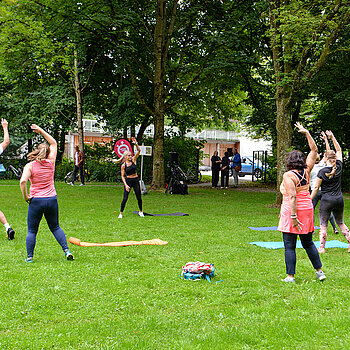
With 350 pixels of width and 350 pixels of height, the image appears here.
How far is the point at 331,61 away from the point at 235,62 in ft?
15.7

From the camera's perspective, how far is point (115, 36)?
1994 centimetres

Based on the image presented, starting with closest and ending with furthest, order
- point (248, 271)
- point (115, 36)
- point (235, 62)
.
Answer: point (248, 271) → point (235, 62) → point (115, 36)

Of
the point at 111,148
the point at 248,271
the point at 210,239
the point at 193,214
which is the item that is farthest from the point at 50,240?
the point at 111,148

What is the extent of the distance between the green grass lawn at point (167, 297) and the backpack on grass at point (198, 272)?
0.13m

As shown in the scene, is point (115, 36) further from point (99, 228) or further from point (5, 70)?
point (99, 228)

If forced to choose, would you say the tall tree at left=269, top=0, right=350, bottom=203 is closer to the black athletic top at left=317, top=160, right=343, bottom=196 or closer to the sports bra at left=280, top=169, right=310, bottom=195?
the black athletic top at left=317, top=160, right=343, bottom=196

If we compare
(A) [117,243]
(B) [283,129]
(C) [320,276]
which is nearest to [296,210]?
Result: (C) [320,276]

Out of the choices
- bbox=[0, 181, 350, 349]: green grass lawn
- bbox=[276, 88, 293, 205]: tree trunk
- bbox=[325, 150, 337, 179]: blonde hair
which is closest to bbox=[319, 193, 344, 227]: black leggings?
bbox=[325, 150, 337, 179]: blonde hair

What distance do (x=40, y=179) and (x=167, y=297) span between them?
9.51 ft

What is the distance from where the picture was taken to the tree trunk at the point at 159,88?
21109 mm

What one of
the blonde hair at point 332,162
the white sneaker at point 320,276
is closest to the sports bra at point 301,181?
the white sneaker at point 320,276

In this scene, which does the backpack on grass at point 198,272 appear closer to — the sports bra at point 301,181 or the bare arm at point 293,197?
the bare arm at point 293,197

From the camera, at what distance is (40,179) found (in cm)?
699

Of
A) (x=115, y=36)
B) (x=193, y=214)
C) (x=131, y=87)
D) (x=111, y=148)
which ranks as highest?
(x=115, y=36)
